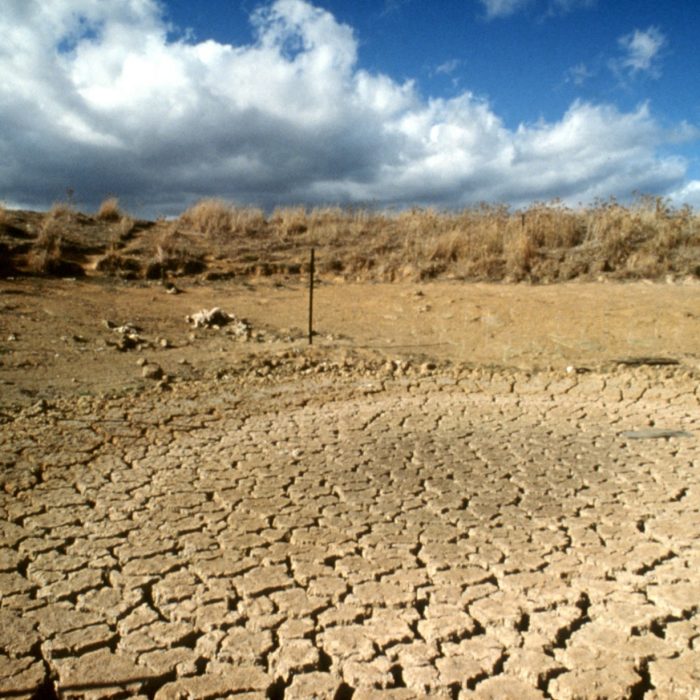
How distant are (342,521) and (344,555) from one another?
1.22 ft

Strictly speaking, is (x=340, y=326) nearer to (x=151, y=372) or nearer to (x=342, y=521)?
(x=151, y=372)

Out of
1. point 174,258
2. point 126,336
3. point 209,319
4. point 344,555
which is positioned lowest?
point 344,555

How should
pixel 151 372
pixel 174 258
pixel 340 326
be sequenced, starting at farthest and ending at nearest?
pixel 174 258, pixel 340 326, pixel 151 372

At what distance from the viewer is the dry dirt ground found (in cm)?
235

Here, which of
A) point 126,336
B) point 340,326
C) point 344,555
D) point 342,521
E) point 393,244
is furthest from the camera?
point 393,244

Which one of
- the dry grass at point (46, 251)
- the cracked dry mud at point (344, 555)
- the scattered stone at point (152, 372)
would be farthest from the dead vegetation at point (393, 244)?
the cracked dry mud at point (344, 555)

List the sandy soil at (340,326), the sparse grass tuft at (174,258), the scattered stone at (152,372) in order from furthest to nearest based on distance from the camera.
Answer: the sparse grass tuft at (174,258) → the sandy soil at (340,326) → the scattered stone at (152,372)

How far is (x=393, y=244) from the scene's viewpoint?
1327 cm

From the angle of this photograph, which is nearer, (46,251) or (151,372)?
(151,372)

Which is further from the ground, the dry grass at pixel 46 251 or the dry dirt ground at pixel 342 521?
the dry grass at pixel 46 251

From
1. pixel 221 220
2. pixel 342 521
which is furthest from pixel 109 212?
pixel 342 521

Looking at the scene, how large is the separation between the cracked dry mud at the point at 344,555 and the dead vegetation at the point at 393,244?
6264 millimetres

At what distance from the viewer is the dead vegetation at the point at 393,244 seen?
11133 mm

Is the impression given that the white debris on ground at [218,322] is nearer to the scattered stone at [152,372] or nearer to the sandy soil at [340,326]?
the sandy soil at [340,326]
